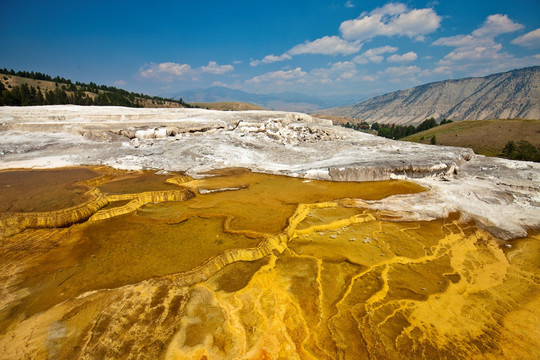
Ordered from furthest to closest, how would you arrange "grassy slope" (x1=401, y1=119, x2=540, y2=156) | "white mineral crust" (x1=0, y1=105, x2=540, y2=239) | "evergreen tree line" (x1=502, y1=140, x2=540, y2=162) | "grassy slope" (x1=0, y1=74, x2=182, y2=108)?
"grassy slope" (x1=0, y1=74, x2=182, y2=108), "grassy slope" (x1=401, y1=119, x2=540, y2=156), "evergreen tree line" (x1=502, y1=140, x2=540, y2=162), "white mineral crust" (x1=0, y1=105, x2=540, y2=239)

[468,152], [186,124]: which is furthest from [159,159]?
[468,152]

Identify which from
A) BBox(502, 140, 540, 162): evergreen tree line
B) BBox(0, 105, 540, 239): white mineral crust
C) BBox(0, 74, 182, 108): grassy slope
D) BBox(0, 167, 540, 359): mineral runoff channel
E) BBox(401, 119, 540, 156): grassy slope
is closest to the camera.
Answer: BBox(0, 167, 540, 359): mineral runoff channel

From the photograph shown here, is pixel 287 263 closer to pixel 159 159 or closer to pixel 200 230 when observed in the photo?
pixel 200 230

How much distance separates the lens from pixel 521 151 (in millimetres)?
34469

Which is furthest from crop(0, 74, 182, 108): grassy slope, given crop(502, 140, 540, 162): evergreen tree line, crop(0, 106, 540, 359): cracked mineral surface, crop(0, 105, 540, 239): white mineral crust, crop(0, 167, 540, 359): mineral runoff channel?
crop(502, 140, 540, 162): evergreen tree line

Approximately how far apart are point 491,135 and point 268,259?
58.6 metres

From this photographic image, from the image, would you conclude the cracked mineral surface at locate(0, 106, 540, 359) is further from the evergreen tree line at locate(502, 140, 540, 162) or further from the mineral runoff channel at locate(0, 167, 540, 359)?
the evergreen tree line at locate(502, 140, 540, 162)

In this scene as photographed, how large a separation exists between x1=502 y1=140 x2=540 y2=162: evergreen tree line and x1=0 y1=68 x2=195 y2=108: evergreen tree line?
76.5 m

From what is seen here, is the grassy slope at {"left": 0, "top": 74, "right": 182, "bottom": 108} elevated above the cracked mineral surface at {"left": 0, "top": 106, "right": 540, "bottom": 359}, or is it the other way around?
the grassy slope at {"left": 0, "top": 74, "right": 182, "bottom": 108}

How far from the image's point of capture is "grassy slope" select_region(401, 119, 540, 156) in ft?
135

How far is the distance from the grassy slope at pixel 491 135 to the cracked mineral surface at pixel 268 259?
33929mm

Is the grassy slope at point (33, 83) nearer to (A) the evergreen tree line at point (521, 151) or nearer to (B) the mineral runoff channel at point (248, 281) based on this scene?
(B) the mineral runoff channel at point (248, 281)

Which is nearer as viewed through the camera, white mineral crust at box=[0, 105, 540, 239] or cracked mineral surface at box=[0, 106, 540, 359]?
cracked mineral surface at box=[0, 106, 540, 359]

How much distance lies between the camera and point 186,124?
2438cm
